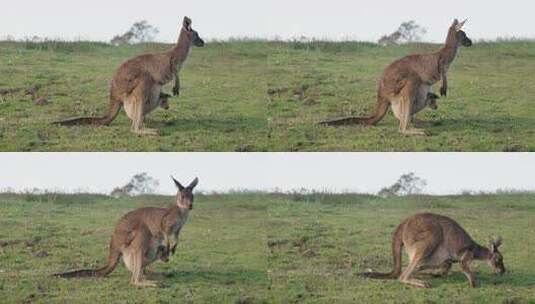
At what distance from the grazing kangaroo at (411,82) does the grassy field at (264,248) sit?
1.68m

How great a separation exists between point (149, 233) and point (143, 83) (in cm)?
220

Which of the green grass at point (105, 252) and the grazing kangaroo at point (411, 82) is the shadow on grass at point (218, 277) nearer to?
the green grass at point (105, 252)

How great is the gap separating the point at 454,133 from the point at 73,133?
4.89 meters

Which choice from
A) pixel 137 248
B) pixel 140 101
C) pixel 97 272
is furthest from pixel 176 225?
pixel 140 101

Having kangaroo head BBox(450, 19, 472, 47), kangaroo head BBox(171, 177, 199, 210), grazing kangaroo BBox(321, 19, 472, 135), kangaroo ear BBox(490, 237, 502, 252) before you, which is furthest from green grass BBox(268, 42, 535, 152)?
kangaroo head BBox(171, 177, 199, 210)

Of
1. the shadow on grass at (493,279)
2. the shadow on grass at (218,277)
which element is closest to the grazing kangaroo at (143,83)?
the shadow on grass at (218,277)

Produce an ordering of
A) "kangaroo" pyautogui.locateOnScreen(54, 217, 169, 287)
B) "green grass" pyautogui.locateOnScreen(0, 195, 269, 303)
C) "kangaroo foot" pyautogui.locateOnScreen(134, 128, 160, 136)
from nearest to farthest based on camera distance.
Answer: "green grass" pyautogui.locateOnScreen(0, 195, 269, 303), "kangaroo" pyautogui.locateOnScreen(54, 217, 169, 287), "kangaroo foot" pyautogui.locateOnScreen(134, 128, 160, 136)

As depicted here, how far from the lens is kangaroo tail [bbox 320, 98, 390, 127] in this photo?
1652 centimetres

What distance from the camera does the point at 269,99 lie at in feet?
62.1

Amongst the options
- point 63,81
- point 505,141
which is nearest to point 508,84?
point 505,141

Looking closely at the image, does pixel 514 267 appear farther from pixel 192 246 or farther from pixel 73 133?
pixel 73 133

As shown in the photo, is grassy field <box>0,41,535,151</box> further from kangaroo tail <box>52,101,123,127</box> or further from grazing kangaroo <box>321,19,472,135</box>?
grazing kangaroo <box>321,19,472,135</box>

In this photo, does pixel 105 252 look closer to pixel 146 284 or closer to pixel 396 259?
pixel 146 284

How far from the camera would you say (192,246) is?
651 inches
